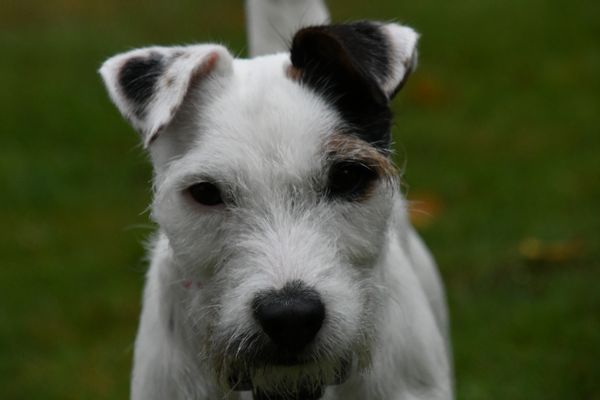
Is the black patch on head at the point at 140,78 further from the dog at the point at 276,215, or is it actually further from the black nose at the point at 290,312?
the black nose at the point at 290,312

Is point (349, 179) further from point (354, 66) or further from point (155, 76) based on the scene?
point (155, 76)

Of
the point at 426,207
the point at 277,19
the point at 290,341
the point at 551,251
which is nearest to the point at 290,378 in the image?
the point at 290,341

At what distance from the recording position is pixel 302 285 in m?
3.96

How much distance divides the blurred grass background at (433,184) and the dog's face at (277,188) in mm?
897

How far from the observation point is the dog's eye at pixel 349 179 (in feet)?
13.9

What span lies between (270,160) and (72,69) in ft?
33.2

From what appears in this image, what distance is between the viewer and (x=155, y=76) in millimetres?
4438

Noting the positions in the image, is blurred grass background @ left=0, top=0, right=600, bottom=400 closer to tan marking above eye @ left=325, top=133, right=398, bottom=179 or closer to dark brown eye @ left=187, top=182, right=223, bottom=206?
dark brown eye @ left=187, top=182, right=223, bottom=206

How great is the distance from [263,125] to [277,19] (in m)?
1.82

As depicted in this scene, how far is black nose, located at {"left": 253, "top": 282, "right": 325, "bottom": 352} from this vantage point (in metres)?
3.93

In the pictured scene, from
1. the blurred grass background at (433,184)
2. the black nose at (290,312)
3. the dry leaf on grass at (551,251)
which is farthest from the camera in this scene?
the dry leaf on grass at (551,251)

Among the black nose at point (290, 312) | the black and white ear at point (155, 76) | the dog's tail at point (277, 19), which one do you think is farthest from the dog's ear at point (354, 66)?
the dog's tail at point (277, 19)

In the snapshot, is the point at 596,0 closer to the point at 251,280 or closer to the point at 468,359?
the point at 468,359

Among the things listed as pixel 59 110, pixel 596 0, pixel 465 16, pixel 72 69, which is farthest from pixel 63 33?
pixel 596 0
